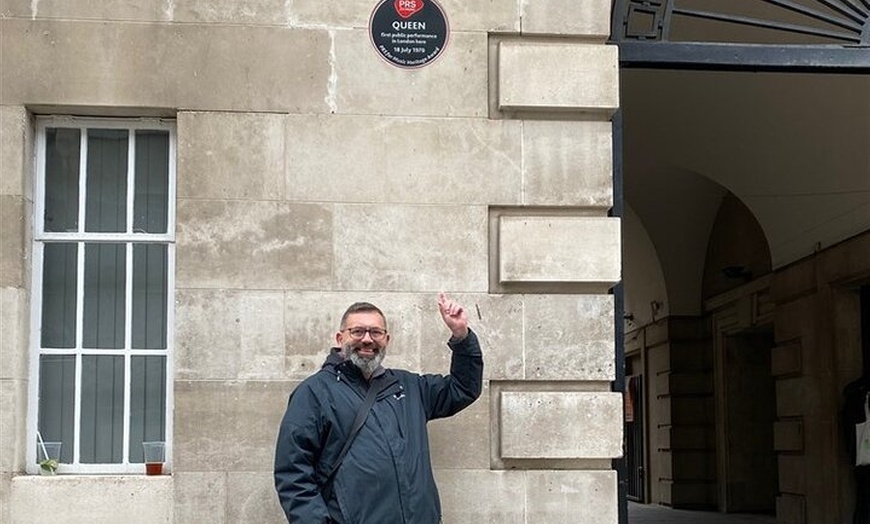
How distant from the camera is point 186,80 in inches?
273

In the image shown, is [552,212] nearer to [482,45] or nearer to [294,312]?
[482,45]

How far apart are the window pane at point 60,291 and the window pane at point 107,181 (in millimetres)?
210

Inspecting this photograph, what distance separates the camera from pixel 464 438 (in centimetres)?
686

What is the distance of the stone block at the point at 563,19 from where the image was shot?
7.12 metres

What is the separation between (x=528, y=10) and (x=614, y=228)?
1.22 metres

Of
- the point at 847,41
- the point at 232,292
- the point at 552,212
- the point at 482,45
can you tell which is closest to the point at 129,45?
the point at 232,292

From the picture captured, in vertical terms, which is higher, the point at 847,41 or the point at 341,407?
the point at 847,41

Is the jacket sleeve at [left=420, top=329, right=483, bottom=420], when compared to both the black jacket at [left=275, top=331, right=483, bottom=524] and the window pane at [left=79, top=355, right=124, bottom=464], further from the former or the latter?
the window pane at [left=79, top=355, right=124, bottom=464]

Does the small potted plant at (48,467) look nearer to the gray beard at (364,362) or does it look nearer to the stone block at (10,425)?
the stone block at (10,425)

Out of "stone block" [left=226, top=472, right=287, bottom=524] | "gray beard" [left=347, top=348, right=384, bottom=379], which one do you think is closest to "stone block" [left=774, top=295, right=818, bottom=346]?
"stone block" [left=226, top=472, right=287, bottom=524]

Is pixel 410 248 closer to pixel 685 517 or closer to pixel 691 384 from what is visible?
pixel 685 517

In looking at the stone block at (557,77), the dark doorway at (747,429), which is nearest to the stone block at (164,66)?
the stone block at (557,77)

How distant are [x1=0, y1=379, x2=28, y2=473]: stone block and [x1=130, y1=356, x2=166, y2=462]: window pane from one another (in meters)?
0.56

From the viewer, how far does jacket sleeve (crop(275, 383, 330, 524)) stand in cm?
556
